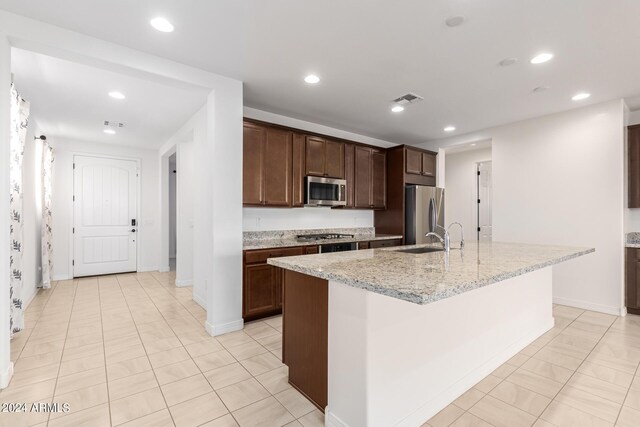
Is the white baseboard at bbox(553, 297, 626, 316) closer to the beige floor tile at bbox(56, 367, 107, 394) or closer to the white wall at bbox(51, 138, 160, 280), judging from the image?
the beige floor tile at bbox(56, 367, 107, 394)

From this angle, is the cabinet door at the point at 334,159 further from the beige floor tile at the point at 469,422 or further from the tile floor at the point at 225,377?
the beige floor tile at the point at 469,422

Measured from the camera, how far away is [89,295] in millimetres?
4484

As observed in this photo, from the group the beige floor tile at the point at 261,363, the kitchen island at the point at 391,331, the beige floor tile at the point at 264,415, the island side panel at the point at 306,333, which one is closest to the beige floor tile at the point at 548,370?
the kitchen island at the point at 391,331

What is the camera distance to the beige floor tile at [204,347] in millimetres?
2672

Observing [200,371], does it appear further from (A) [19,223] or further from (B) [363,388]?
(A) [19,223]

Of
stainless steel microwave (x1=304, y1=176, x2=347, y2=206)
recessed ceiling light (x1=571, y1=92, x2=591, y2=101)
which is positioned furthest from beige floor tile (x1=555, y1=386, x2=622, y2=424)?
recessed ceiling light (x1=571, y1=92, x2=591, y2=101)

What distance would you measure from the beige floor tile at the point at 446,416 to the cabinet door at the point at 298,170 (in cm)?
276

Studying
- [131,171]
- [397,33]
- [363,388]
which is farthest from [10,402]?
[131,171]

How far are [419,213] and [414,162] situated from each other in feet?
2.96

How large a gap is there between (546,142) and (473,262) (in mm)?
3417

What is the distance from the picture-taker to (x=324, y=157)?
4.38 m

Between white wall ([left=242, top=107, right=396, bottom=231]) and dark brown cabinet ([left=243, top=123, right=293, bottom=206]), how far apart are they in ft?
1.43

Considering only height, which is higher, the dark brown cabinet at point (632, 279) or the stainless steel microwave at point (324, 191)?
the stainless steel microwave at point (324, 191)

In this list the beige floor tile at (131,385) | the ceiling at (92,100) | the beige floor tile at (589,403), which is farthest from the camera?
the ceiling at (92,100)
